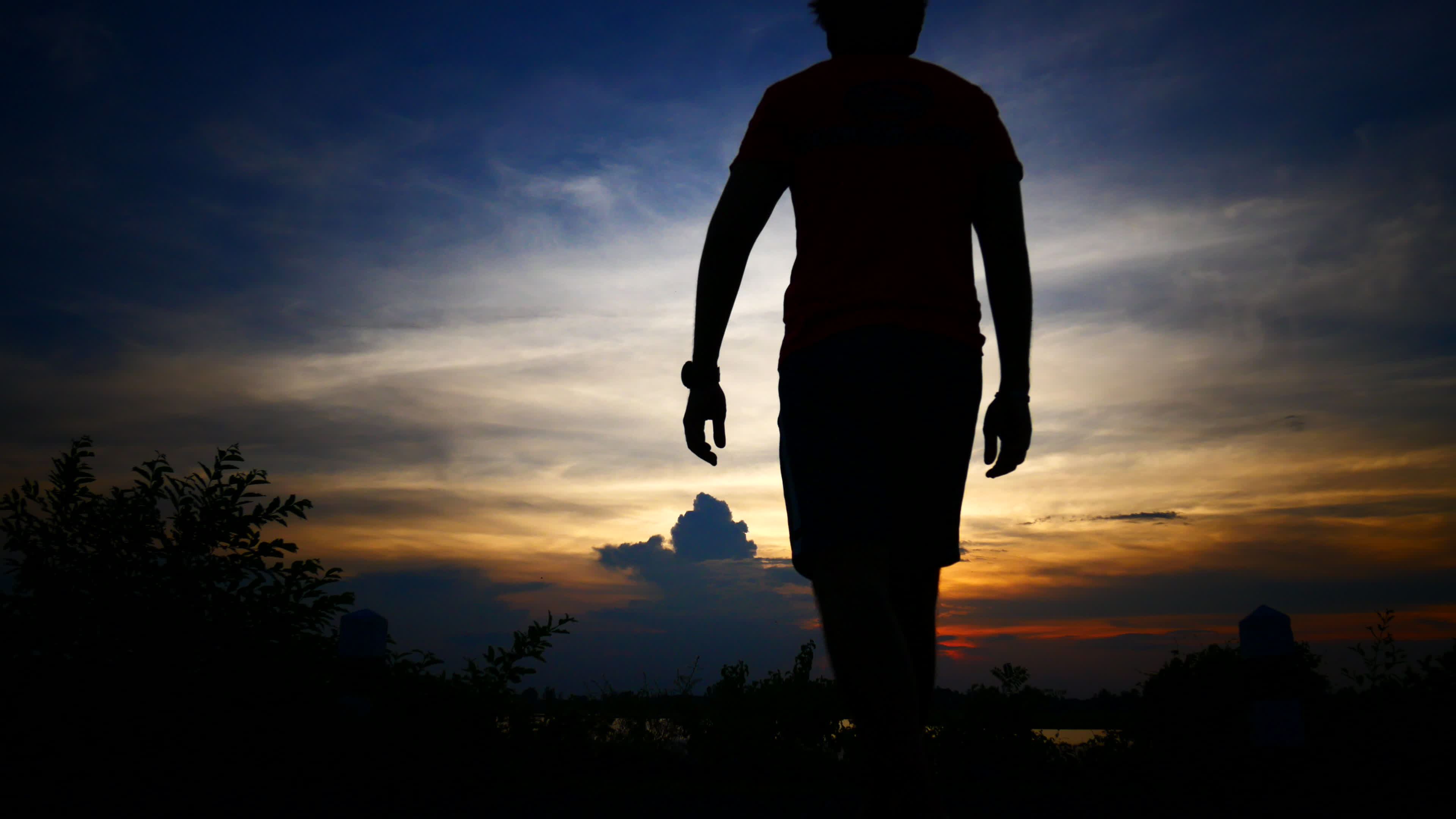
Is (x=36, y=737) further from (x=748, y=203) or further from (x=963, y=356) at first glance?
(x=963, y=356)

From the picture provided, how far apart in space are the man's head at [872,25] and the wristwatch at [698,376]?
0.97 meters

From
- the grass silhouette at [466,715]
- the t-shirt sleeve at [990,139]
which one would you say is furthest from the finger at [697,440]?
the grass silhouette at [466,715]

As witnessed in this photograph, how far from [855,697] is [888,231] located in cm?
108

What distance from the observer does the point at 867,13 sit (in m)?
2.35

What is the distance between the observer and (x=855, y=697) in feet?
5.95

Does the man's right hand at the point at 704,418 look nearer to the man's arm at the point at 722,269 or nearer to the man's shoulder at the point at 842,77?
the man's arm at the point at 722,269

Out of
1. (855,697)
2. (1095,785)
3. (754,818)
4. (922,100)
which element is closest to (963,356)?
(922,100)

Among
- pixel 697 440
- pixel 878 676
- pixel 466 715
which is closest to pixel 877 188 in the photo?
pixel 697 440

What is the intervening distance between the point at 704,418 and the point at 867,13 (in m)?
1.20

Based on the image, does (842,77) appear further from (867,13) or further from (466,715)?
(466,715)

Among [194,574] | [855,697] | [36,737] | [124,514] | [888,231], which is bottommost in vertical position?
[36,737]

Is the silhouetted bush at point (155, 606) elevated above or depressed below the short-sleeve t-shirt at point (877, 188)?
below

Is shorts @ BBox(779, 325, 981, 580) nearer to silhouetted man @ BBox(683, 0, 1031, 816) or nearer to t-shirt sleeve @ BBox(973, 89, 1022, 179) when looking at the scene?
silhouetted man @ BBox(683, 0, 1031, 816)

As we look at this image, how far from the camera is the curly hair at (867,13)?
235 centimetres
